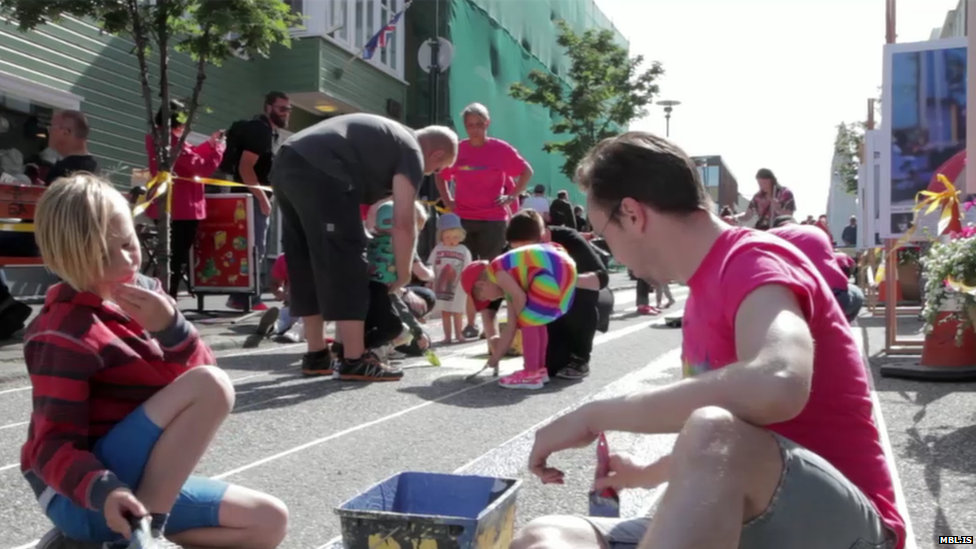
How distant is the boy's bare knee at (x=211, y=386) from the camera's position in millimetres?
2443

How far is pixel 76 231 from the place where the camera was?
7.82ft

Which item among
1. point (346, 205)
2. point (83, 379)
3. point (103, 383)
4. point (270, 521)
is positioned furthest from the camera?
point (346, 205)

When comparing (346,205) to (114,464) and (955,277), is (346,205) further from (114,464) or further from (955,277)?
(114,464)

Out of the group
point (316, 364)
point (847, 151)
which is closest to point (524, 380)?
point (316, 364)

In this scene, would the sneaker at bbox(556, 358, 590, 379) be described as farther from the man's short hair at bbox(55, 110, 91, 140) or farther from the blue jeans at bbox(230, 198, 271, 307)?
the blue jeans at bbox(230, 198, 271, 307)

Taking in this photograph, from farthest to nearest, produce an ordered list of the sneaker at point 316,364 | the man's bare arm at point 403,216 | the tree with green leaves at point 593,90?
the tree with green leaves at point 593,90
the sneaker at point 316,364
the man's bare arm at point 403,216

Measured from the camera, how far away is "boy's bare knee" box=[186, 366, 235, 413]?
2443mm

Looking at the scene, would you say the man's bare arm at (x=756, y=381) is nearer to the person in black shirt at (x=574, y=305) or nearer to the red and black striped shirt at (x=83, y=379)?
the red and black striped shirt at (x=83, y=379)

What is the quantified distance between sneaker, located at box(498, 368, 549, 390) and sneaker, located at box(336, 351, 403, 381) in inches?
26.7

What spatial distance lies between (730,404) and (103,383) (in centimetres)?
153

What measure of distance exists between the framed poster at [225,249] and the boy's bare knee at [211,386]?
7.38 meters

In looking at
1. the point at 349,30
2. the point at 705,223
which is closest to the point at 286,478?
the point at 705,223

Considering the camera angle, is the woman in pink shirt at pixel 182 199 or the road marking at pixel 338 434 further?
the woman in pink shirt at pixel 182 199

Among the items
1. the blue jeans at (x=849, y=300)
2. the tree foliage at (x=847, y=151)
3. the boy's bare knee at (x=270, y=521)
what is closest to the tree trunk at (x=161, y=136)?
the blue jeans at (x=849, y=300)
